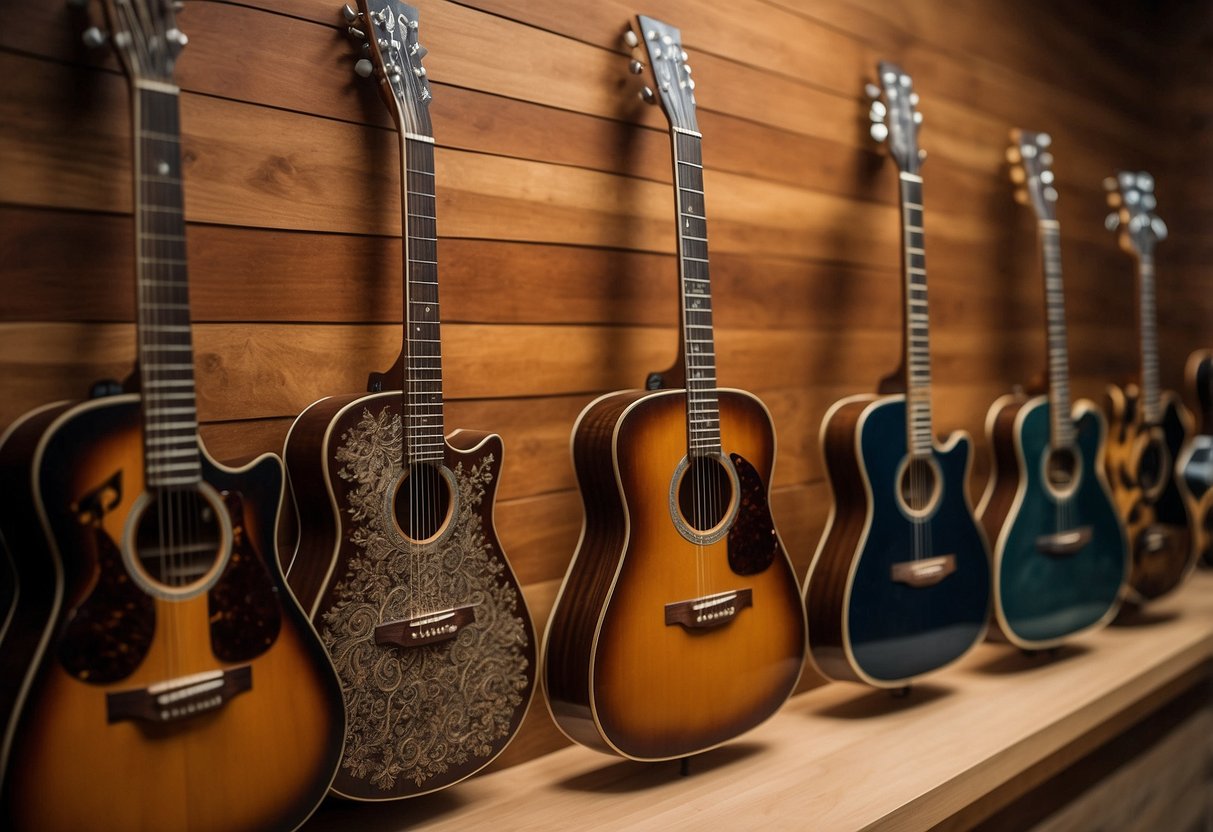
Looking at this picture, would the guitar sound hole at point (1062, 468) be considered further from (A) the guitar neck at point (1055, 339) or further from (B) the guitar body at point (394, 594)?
(B) the guitar body at point (394, 594)

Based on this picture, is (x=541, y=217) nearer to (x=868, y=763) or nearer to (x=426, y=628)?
(x=426, y=628)

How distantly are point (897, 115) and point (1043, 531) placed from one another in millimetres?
882

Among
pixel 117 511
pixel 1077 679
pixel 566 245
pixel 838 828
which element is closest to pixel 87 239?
pixel 117 511

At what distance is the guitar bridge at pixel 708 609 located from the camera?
1.47 meters

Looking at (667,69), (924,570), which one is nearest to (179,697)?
(667,69)

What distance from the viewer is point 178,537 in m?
1.08

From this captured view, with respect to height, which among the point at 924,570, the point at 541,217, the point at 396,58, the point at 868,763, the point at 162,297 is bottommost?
the point at 868,763

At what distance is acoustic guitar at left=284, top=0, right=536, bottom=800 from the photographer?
4.03 ft

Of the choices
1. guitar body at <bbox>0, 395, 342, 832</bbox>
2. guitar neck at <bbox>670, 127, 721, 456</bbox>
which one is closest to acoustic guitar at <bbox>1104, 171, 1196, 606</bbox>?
guitar neck at <bbox>670, 127, 721, 456</bbox>

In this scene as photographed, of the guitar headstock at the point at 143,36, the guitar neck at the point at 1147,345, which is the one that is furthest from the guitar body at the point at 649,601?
the guitar neck at the point at 1147,345

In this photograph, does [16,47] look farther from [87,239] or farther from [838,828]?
[838,828]

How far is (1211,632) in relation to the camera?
7.68ft

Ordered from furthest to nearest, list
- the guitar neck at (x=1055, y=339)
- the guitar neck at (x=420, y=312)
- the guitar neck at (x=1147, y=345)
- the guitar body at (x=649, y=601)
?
1. the guitar neck at (x=1147, y=345)
2. the guitar neck at (x=1055, y=339)
3. the guitar body at (x=649, y=601)
4. the guitar neck at (x=420, y=312)

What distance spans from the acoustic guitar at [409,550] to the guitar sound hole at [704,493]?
28 centimetres
